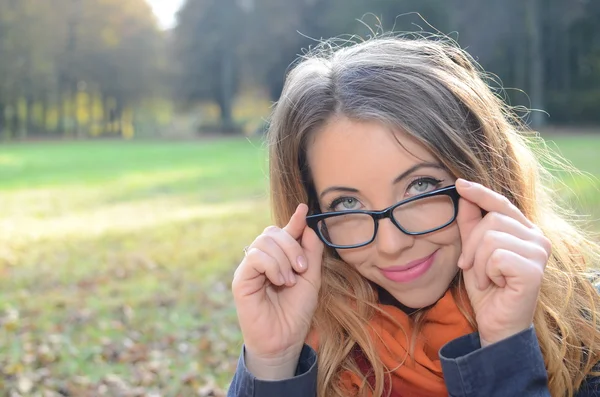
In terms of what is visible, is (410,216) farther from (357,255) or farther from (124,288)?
(124,288)

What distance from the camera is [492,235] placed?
1.67 metres

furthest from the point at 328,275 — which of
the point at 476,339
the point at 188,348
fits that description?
the point at 188,348

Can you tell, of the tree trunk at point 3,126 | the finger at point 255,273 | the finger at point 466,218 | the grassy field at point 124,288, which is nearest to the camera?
the finger at point 466,218

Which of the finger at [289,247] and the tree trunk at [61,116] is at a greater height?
the tree trunk at [61,116]

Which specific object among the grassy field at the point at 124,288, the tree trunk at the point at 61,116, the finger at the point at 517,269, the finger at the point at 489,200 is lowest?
the grassy field at the point at 124,288

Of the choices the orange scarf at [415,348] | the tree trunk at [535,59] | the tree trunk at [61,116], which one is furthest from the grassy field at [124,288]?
the tree trunk at [61,116]

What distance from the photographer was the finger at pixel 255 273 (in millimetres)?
1888

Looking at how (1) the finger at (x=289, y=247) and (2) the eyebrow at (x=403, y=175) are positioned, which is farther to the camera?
(1) the finger at (x=289, y=247)

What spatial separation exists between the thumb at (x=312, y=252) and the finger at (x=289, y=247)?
70 mm

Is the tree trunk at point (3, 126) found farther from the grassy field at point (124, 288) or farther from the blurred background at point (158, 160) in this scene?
the grassy field at point (124, 288)

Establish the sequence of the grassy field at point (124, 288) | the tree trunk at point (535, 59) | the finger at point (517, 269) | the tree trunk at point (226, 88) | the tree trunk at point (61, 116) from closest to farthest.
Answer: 1. the finger at point (517, 269)
2. the grassy field at point (124, 288)
3. the tree trunk at point (535, 59)
4. the tree trunk at point (226, 88)
5. the tree trunk at point (61, 116)

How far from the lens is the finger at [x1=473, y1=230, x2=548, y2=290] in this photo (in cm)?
164

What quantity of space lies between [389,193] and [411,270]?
240 mm

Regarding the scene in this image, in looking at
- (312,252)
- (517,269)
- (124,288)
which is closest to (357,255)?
(312,252)
